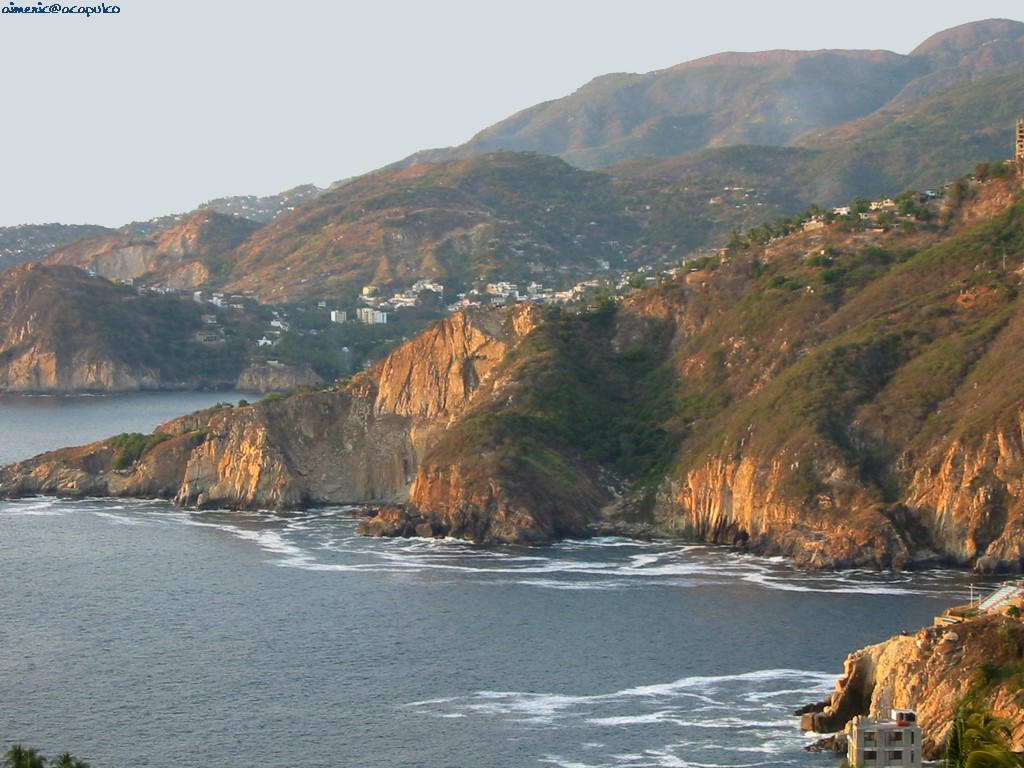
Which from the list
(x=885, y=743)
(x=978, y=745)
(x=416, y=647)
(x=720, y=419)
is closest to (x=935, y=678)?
(x=885, y=743)

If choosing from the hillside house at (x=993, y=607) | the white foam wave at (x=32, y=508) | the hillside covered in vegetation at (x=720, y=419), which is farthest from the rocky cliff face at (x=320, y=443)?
the hillside house at (x=993, y=607)

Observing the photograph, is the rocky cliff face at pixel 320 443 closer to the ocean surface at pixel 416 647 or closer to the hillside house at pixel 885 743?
the ocean surface at pixel 416 647

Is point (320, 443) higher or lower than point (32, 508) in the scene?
higher

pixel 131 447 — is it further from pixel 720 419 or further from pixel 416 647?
pixel 416 647

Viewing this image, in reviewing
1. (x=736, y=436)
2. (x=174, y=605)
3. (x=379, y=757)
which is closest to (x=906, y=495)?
(x=736, y=436)

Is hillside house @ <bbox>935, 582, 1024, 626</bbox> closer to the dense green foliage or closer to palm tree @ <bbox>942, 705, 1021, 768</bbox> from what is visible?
palm tree @ <bbox>942, 705, 1021, 768</bbox>

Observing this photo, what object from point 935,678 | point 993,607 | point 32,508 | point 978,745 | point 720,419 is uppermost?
point 720,419
